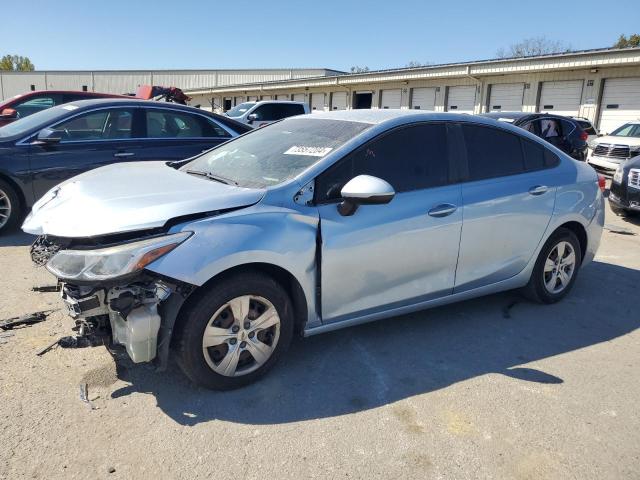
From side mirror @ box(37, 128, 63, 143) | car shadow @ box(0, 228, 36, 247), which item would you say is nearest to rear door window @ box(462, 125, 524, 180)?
side mirror @ box(37, 128, 63, 143)

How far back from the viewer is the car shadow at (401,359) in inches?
121

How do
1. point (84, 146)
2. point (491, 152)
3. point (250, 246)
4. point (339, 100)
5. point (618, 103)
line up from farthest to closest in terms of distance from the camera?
point (339, 100) → point (618, 103) → point (84, 146) → point (491, 152) → point (250, 246)

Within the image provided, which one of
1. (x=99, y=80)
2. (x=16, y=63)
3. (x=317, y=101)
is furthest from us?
(x=16, y=63)

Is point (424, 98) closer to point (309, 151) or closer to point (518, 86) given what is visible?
point (518, 86)

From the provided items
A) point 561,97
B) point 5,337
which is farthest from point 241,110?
point 5,337

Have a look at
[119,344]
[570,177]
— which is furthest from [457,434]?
[570,177]

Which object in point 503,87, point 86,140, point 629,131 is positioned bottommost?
point 86,140

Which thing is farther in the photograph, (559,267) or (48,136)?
(48,136)

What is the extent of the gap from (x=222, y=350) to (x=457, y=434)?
55.3 inches

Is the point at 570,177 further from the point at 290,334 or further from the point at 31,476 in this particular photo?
the point at 31,476

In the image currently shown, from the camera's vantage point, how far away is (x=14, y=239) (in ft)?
20.5

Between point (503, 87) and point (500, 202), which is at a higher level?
point (503, 87)

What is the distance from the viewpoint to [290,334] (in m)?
3.35

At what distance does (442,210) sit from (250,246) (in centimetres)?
152
